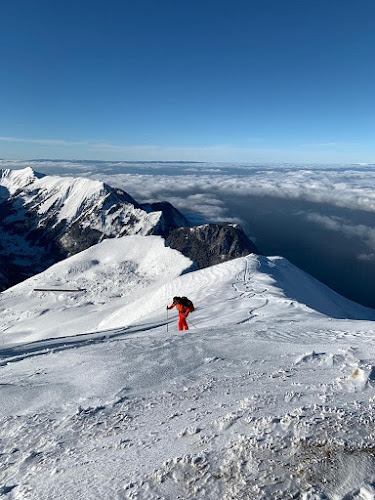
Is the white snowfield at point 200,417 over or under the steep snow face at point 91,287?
over

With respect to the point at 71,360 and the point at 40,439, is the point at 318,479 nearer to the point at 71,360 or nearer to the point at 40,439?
the point at 40,439

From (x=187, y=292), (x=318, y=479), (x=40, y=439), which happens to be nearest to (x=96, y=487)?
(x=40, y=439)

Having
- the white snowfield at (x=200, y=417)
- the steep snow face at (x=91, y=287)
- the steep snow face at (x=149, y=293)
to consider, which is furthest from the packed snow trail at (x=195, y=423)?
the steep snow face at (x=91, y=287)

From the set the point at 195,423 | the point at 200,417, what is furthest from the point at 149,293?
the point at 195,423

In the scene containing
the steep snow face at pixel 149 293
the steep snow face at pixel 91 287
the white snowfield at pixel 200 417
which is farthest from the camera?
the steep snow face at pixel 91 287

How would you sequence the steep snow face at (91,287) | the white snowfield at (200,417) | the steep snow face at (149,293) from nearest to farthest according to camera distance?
the white snowfield at (200,417), the steep snow face at (149,293), the steep snow face at (91,287)

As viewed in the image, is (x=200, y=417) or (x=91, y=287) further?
(x=91, y=287)

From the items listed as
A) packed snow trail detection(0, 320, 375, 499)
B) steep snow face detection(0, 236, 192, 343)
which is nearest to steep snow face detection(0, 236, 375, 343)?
steep snow face detection(0, 236, 192, 343)

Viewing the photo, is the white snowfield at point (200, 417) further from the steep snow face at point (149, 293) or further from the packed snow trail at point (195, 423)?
the steep snow face at point (149, 293)

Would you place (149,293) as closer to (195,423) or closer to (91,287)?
(91,287)

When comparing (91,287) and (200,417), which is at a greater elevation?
(200,417)

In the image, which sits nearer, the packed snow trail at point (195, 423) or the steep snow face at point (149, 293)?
the packed snow trail at point (195, 423)
